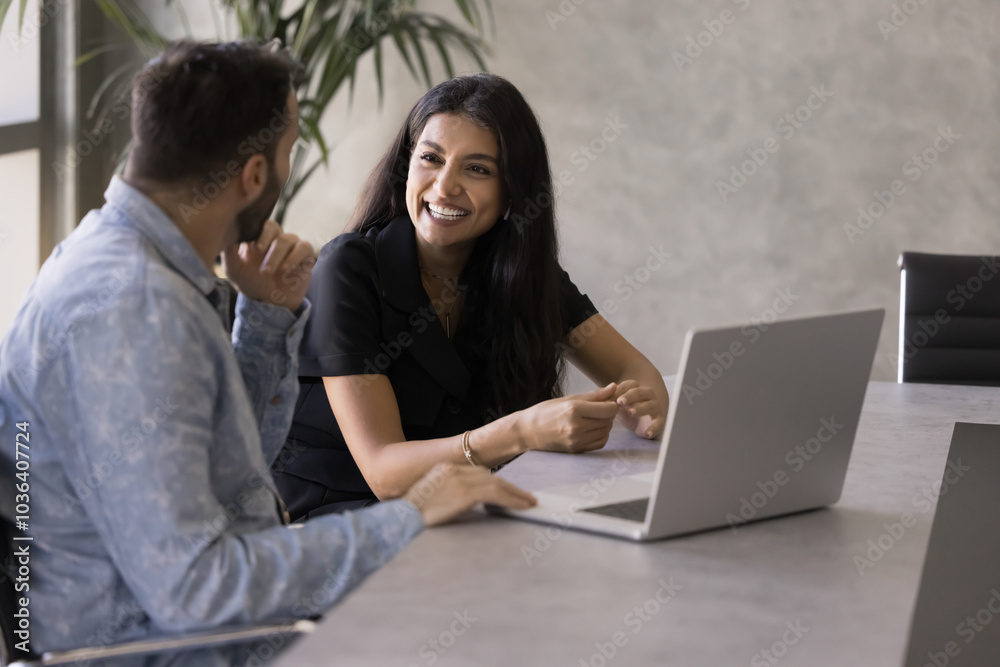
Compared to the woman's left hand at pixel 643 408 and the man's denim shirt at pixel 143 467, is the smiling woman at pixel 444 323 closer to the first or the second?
the woman's left hand at pixel 643 408

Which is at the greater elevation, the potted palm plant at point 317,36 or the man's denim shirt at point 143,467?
the potted palm plant at point 317,36

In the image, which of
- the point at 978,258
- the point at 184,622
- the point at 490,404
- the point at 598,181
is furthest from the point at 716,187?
the point at 184,622

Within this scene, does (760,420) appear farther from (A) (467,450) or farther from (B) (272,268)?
(B) (272,268)

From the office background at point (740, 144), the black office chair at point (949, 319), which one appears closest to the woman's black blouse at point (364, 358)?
the black office chair at point (949, 319)

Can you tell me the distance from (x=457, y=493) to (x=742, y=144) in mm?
3191

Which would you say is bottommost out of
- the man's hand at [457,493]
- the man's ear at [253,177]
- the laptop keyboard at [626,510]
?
the laptop keyboard at [626,510]

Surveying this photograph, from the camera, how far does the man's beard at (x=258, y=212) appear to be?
1.17 m

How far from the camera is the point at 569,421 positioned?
4.92ft

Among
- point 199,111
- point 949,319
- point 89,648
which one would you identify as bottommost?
point 949,319

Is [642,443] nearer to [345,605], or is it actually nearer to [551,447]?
[551,447]

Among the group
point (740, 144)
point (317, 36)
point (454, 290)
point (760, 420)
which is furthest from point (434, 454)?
point (740, 144)

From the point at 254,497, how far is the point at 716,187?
10.7 feet

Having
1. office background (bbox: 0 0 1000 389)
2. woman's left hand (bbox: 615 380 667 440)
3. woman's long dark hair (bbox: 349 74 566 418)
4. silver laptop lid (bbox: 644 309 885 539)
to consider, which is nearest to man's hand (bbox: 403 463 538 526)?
silver laptop lid (bbox: 644 309 885 539)

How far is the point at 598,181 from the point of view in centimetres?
411
